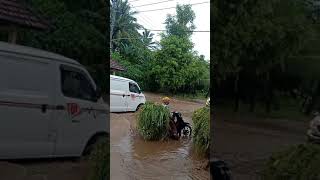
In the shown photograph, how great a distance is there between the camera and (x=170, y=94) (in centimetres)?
435

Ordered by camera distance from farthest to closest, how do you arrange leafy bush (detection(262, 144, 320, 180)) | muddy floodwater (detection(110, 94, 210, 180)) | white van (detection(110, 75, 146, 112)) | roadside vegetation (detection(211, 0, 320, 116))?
1. white van (detection(110, 75, 146, 112))
2. muddy floodwater (detection(110, 94, 210, 180))
3. roadside vegetation (detection(211, 0, 320, 116))
4. leafy bush (detection(262, 144, 320, 180))

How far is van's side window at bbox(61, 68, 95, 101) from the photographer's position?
4.36 metres

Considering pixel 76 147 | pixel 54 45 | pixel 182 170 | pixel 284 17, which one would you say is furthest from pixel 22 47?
pixel 284 17

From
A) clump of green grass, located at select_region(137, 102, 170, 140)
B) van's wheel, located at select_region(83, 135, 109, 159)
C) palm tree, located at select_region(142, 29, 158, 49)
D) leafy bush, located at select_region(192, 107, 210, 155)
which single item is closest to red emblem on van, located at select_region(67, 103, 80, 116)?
van's wheel, located at select_region(83, 135, 109, 159)

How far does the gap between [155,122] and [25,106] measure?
3.93 ft

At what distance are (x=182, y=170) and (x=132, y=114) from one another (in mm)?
724

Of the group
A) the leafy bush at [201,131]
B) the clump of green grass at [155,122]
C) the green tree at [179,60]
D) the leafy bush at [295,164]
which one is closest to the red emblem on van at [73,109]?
the clump of green grass at [155,122]

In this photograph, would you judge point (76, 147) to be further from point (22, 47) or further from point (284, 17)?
point (284, 17)

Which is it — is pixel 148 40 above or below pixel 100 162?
above

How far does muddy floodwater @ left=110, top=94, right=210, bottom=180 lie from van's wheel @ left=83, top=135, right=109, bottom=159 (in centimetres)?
8

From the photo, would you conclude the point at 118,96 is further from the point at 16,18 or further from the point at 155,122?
the point at 16,18

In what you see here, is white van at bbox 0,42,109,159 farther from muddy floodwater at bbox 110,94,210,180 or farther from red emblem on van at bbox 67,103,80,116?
muddy floodwater at bbox 110,94,210,180

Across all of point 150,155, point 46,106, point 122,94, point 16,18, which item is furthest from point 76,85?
point 150,155

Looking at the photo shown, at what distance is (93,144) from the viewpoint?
4.45m
